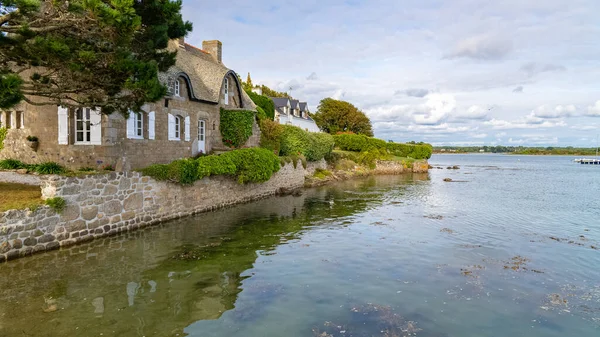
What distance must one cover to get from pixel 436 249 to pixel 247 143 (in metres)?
18.4

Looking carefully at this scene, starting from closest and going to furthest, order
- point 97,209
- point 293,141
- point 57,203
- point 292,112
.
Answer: point 57,203 < point 97,209 < point 293,141 < point 292,112

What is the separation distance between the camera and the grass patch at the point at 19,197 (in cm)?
1201

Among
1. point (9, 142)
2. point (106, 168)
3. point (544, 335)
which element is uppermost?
point (9, 142)

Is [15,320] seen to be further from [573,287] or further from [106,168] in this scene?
[573,287]

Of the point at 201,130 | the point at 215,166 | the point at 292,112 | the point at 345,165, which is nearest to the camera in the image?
the point at 215,166

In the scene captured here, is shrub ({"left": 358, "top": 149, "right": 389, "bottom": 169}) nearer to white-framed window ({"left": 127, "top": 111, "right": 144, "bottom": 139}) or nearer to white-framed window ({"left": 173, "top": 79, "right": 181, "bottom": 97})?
white-framed window ({"left": 173, "top": 79, "right": 181, "bottom": 97})

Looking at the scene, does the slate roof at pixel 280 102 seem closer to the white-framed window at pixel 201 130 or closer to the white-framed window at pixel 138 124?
the white-framed window at pixel 201 130

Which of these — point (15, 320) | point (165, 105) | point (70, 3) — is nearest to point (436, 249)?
point (15, 320)

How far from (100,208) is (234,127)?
46.3 feet

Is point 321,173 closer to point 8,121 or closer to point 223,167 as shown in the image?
point 223,167

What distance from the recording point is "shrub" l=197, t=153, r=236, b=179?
63.9 ft

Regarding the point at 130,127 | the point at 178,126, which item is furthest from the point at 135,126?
the point at 178,126

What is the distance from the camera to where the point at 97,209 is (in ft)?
47.6

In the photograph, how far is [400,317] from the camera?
27.5 feet
